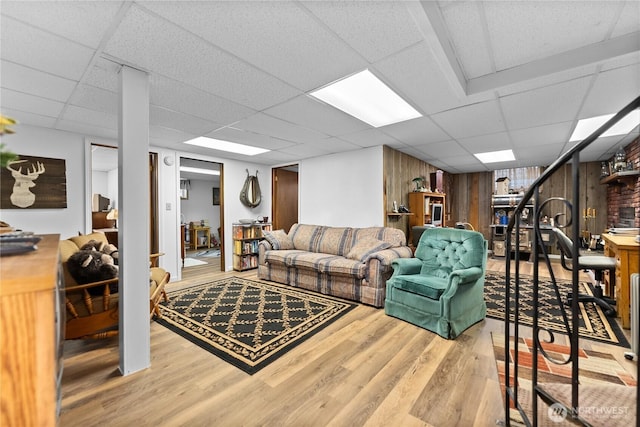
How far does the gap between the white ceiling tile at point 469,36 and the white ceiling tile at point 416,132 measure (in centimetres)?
108

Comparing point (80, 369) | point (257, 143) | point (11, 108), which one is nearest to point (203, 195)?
point (257, 143)

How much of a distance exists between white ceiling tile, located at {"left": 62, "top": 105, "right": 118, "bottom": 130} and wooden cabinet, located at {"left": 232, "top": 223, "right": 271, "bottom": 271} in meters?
2.73

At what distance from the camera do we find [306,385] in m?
1.91

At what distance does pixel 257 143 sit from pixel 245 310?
2633 mm

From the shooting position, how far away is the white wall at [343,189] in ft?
15.7

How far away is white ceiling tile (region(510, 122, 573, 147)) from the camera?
3682 millimetres

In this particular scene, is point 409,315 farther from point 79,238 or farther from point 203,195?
point 203,195

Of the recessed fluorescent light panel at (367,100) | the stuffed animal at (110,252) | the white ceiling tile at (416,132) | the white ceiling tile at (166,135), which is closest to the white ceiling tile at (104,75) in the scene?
the white ceiling tile at (166,135)

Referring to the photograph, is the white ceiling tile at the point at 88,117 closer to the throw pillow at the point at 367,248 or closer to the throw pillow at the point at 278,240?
the throw pillow at the point at 278,240

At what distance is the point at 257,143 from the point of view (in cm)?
448

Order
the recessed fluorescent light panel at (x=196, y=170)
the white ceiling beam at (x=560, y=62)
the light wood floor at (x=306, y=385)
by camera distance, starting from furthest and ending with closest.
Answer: the recessed fluorescent light panel at (x=196, y=170) < the white ceiling beam at (x=560, y=62) < the light wood floor at (x=306, y=385)

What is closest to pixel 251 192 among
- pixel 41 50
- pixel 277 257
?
pixel 277 257

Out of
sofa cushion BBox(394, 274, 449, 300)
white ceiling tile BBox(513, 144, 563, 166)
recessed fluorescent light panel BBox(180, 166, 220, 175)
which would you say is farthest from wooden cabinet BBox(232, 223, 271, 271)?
white ceiling tile BBox(513, 144, 563, 166)

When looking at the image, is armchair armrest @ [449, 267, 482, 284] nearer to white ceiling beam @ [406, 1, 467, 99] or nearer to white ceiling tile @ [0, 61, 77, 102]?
white ceiling beam @ [406, 1, 467, 99]
